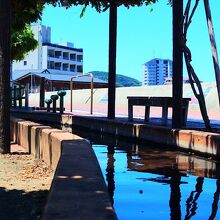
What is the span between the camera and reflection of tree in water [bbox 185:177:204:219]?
653cm

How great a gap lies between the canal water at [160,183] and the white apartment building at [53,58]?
123 meters

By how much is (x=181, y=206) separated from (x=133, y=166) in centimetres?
341

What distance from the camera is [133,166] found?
33.7 feet

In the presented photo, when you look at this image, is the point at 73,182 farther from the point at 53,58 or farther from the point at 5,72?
the point at 53,58

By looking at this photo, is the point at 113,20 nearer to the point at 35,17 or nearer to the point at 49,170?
the point at 35,17

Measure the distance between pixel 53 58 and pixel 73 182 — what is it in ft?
440

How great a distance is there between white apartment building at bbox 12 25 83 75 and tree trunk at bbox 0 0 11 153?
406 feet

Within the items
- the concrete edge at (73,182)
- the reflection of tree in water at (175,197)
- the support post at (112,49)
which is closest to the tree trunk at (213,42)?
the reflection of tree in water at (175,197)

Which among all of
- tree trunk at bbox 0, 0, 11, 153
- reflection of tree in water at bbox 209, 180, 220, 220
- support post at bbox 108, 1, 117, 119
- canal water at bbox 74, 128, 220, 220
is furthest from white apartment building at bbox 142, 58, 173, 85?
reflection of tree in water at bbox 209, 180, 220, 220

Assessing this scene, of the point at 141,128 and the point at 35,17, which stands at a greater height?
the point at 35,17

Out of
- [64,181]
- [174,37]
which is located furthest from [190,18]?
[64,181]

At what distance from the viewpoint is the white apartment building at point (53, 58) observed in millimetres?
136500

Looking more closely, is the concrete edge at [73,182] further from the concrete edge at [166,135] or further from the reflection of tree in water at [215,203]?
the concrete edge at [166,135]

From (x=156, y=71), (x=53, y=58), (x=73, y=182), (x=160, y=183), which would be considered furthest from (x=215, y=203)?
(x=156, y=71)
